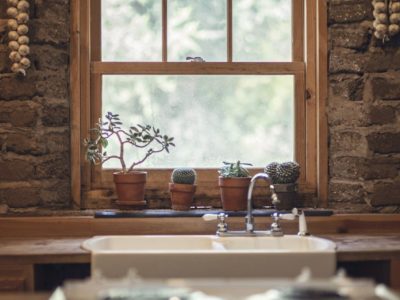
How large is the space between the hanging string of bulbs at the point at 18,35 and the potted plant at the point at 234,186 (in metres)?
1.01

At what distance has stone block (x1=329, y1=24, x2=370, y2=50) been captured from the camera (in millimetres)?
3004

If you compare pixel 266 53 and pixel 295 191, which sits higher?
pixel 266 53

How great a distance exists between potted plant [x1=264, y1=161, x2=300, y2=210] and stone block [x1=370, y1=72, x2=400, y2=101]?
0.50m

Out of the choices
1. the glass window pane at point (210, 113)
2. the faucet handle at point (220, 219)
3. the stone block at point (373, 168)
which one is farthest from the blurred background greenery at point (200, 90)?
the faucet handle at point (220, 219)

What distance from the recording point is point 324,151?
3.05 metres

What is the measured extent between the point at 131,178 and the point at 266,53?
0.89 metres

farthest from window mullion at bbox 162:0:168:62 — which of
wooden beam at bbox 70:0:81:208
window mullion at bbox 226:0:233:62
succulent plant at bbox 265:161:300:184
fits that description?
succulent plant at bbox 265:161:300:184

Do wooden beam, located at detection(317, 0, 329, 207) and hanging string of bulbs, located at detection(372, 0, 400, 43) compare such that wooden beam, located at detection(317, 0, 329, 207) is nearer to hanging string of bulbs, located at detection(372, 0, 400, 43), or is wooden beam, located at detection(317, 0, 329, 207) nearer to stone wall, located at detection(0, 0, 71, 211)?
hanging string of bulbs, located at detection(372, 0, 400, 43)

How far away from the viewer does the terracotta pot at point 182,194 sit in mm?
2930

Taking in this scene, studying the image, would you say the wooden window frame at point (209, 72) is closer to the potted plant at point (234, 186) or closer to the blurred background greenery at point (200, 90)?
the blurred background greenery at point (200, 90)

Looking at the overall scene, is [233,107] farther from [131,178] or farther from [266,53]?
[131,178]

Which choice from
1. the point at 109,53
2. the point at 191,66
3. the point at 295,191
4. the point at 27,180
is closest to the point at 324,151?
the point at 295,191

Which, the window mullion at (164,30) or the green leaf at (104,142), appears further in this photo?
the window mullion at (164,30)

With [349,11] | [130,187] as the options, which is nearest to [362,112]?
[349,11]
